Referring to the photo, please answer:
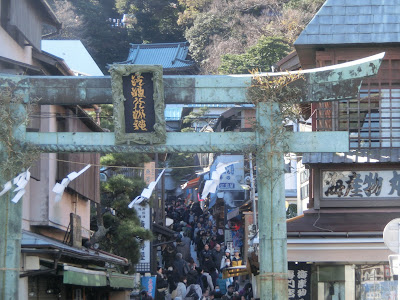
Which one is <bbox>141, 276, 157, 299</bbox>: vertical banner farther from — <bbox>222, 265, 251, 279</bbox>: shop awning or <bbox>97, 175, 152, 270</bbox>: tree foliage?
<bbox>222, 265, 251, 279</bbox>: shop awning

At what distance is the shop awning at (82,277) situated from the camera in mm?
14625

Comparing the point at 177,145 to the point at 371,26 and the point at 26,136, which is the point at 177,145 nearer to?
the point at 26,136

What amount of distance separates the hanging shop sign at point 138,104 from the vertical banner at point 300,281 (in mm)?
4813

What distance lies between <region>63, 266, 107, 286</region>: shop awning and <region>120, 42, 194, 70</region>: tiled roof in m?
46.5

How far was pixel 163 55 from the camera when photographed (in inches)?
2574

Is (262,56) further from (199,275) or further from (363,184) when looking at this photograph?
(363,184)

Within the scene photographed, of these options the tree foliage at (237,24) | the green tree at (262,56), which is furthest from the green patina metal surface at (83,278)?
the tree foliage at (237,24)

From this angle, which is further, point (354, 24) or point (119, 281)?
point (119, 281)

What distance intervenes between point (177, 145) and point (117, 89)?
62.6 inches

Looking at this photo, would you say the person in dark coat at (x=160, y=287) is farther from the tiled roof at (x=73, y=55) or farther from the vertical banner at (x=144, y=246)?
the tiled roof at (x=73, y=55)

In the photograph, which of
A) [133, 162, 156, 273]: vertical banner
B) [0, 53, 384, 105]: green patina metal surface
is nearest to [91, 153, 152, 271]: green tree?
[133, 162, 156, 273]: vertical banner

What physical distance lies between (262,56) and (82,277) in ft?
107

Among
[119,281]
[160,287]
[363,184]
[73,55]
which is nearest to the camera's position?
[363,184]

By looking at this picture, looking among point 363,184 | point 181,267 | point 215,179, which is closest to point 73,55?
point 181,267
